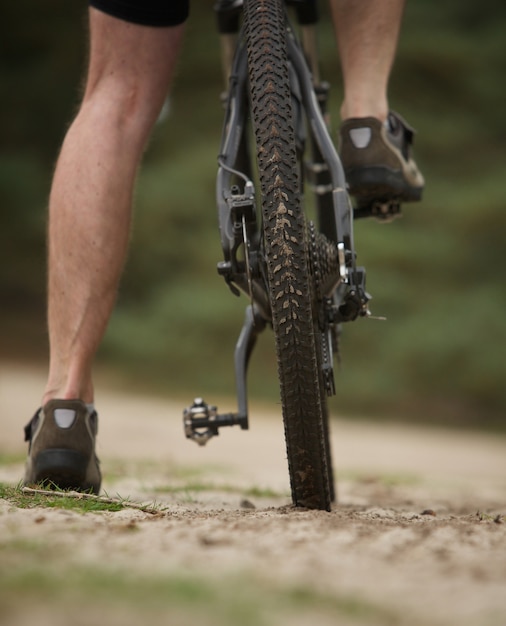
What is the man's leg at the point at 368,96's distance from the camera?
1586mm

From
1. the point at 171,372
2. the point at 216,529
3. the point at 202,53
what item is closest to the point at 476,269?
the point at 171,372

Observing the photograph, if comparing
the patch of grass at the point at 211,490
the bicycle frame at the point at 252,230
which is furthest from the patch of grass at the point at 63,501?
the patch of grass at the point at 211,490

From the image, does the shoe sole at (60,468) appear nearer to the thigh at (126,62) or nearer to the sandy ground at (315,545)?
the sandy ground at (315,545)

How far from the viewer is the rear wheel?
4.25 ft

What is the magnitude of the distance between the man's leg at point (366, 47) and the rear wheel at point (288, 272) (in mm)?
248

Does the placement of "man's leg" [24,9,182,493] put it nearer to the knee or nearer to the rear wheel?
the knee

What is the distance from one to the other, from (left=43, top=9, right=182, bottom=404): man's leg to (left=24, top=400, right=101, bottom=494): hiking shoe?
37 mm

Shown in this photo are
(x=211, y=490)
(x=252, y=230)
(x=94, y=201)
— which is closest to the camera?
(x=252, y=230)

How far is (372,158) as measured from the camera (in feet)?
5.19

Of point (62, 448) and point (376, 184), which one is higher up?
point (376, 184)

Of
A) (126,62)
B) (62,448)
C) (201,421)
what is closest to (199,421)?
(201,421)

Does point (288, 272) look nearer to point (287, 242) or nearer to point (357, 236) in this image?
point (287, 242)

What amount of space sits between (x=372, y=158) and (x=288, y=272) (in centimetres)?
38

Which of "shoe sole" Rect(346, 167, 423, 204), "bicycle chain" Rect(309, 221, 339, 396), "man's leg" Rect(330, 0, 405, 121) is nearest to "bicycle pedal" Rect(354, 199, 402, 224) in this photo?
"shoe sole" Rect(346, 167, 423, 204)
